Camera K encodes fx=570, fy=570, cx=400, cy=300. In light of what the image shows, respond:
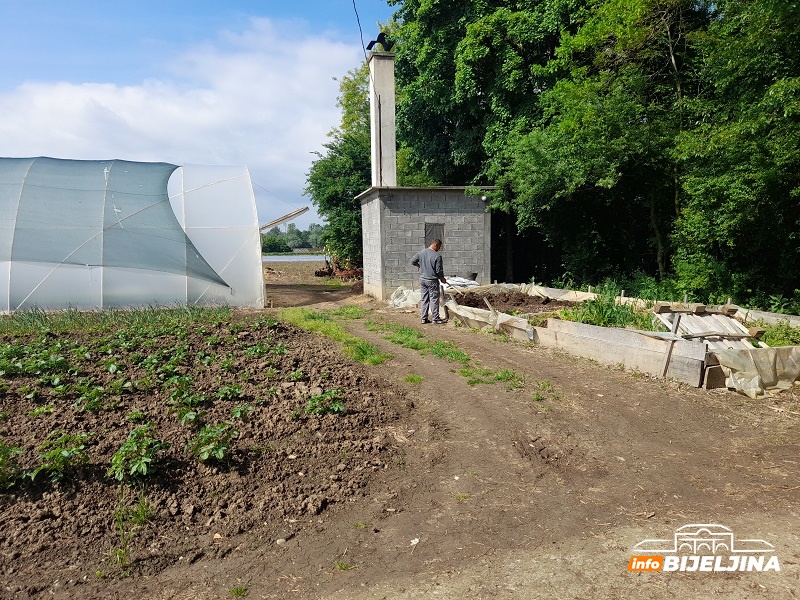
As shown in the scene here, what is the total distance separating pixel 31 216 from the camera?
13.0 meters

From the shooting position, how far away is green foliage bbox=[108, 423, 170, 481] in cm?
388

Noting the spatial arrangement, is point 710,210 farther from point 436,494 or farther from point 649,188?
point 436,494

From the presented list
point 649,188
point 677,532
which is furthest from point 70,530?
point 649,188

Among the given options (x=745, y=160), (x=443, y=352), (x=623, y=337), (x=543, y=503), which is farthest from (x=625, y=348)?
(x=745, y=160)

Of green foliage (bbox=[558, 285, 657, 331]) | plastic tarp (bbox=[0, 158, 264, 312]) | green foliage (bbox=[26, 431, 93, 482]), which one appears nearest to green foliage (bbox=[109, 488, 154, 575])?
green foliage (bbox=[26, 431, 93, 482])

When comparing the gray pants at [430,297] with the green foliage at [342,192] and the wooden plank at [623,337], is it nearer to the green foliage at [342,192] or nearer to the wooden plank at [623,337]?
the wooden plank at [623,337]

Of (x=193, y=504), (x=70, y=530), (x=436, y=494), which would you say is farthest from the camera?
(x=436, y=494)

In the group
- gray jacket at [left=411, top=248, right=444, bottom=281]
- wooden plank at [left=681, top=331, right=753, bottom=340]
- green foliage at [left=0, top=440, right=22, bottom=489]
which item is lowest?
green foliage at [left=0, top=440, right=22, bottom=489]

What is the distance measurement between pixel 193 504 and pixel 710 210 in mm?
10380

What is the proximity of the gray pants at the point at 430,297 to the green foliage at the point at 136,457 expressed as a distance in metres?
7.51

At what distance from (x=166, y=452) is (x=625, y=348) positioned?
5570 millimetres

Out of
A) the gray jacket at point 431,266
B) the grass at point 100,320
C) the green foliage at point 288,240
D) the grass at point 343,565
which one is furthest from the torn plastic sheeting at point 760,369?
the green foliage at point 288,240

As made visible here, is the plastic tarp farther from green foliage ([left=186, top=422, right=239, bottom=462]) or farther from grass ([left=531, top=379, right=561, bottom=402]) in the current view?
green foliage ([left=186, top=422, right=239, bottom=462])

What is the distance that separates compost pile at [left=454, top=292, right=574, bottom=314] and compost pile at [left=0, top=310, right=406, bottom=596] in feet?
16.2
